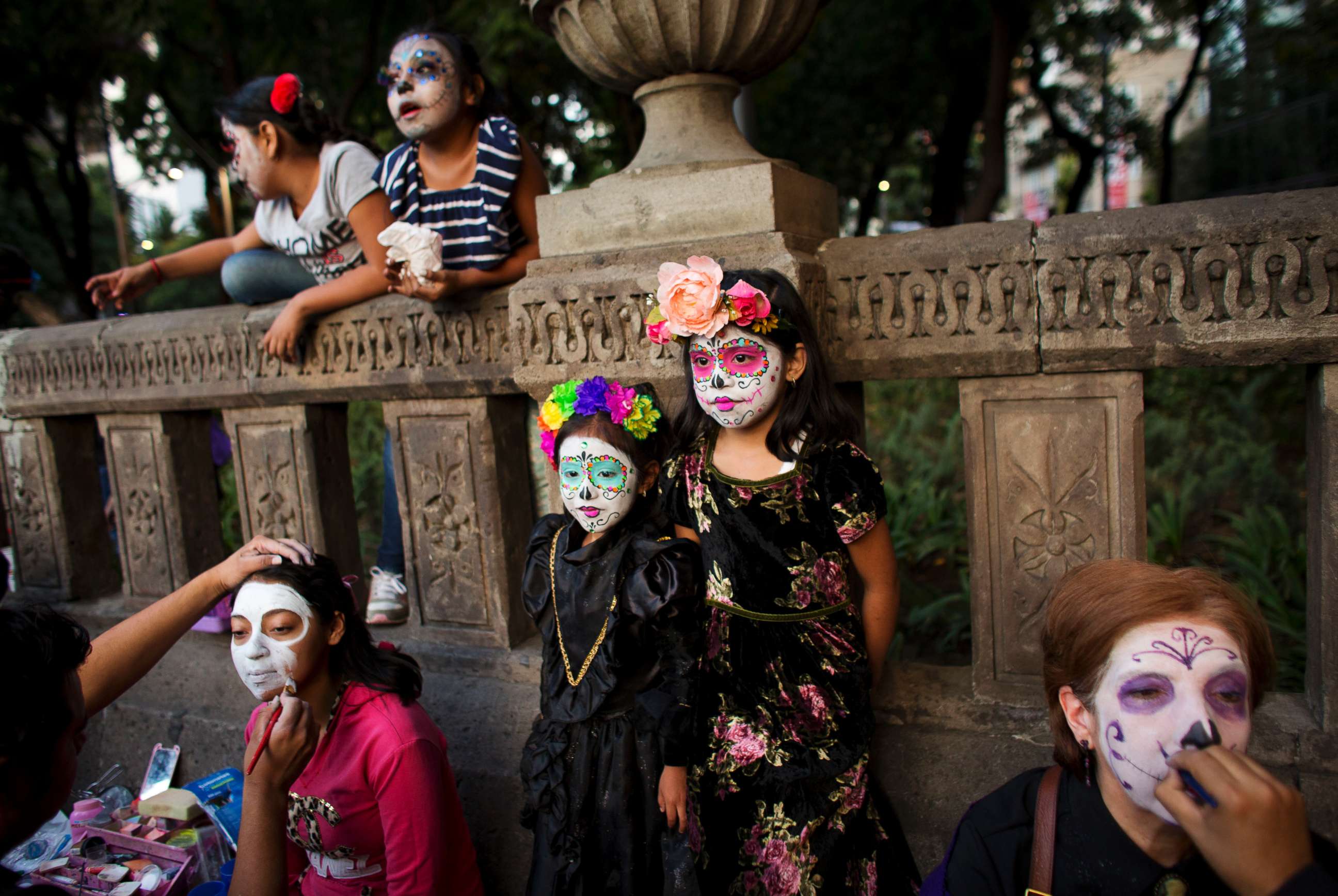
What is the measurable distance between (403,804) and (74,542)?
2206 mm

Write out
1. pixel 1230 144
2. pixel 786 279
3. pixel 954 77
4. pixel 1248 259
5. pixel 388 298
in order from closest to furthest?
1. pixel 1248 259
2. pixel 786 279
3. pixel 388 298
4. pixel 954 77
5. pixel 1230 144

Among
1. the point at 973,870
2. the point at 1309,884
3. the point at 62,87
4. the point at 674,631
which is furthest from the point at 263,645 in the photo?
the point at 62,87

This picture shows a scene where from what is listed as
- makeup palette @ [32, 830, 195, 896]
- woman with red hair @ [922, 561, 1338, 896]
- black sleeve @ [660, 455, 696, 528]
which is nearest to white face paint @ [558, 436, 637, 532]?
black sleeve @ [660, 455, 696, 528]

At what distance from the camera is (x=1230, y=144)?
1296 cm

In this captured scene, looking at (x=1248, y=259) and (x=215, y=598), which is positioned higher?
(x=1248, y=259)

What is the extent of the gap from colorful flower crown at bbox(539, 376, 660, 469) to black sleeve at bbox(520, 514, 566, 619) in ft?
0.57

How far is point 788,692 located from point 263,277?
87.0 inches

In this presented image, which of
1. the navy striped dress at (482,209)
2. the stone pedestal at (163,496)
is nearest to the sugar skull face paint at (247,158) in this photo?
the navy striped dress at (482,209)

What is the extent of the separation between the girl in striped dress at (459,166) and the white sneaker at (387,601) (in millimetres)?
1113

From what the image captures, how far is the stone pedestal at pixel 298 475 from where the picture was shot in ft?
9.53

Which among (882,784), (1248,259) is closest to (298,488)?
(882,784)

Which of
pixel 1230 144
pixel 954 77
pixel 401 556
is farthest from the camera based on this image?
pixel 1230 144

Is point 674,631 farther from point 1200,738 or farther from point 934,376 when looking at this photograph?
point 1200,738

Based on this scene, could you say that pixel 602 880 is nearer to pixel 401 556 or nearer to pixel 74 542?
pixel 401 556
